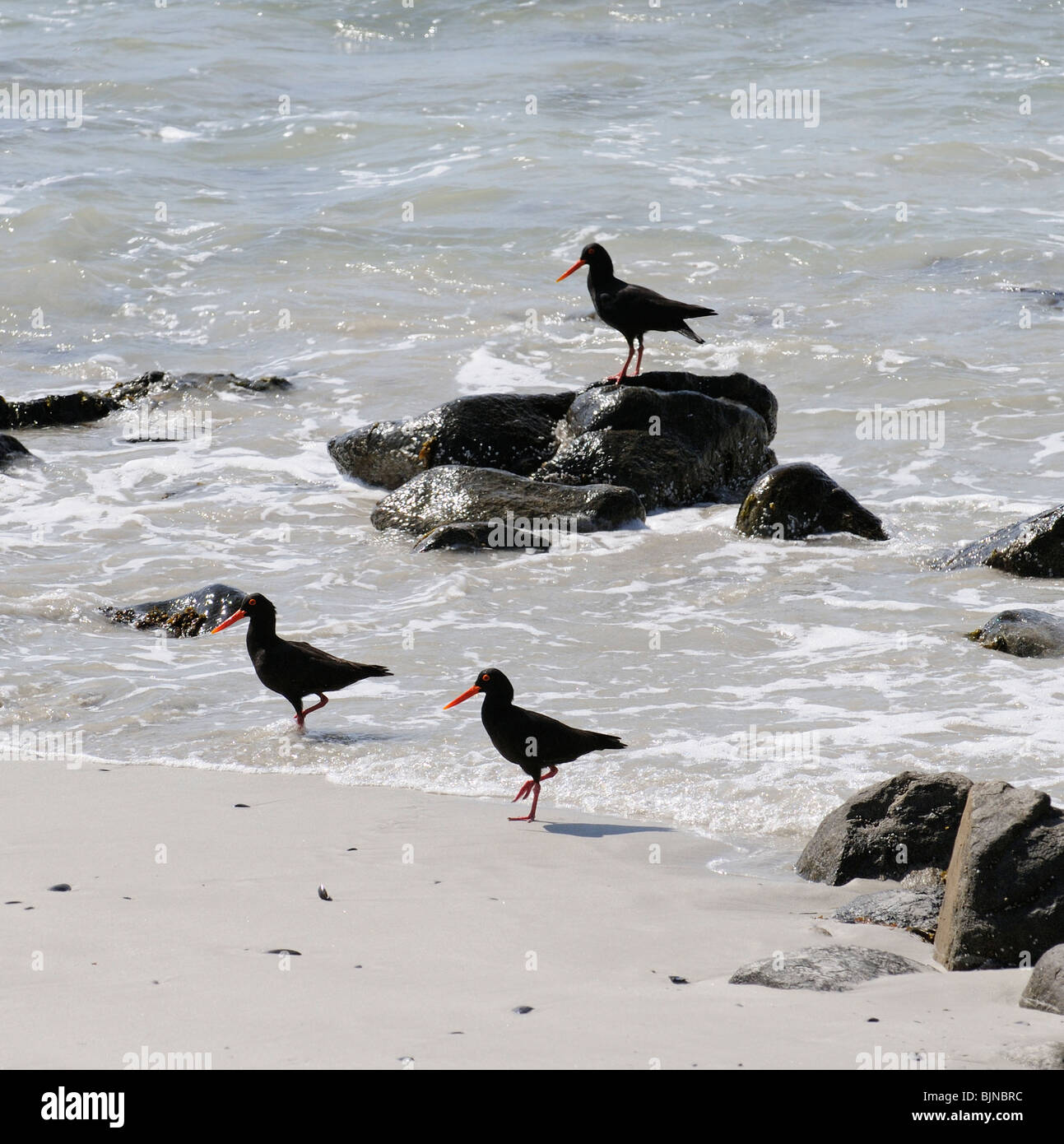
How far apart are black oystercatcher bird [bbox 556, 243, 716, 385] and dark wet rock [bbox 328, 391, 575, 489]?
817 mm

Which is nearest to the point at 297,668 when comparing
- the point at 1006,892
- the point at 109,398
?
the point at 1006,892

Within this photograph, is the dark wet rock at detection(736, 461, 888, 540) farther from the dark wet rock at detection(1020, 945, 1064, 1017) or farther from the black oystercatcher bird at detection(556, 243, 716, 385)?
the dark wet rock at detection(1020, 945, 1064, 1017)

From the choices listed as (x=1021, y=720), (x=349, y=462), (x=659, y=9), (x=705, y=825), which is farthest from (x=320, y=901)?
(x=659, y=9)

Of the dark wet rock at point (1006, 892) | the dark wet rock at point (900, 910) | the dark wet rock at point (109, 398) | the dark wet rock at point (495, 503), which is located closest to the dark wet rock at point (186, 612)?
the dark wet rock at point (495, 503)

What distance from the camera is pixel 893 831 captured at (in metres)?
4.99

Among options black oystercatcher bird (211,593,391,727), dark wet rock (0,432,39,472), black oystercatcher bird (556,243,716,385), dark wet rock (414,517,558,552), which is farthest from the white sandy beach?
dark wet rock (0,432,39,472)

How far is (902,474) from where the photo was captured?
1178 cm

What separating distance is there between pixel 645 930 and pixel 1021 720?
2998mm

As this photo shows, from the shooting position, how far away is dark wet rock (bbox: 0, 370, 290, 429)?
13.3 metres

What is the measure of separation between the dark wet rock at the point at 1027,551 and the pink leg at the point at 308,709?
461 centimetres

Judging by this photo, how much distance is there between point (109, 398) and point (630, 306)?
5.79 meters

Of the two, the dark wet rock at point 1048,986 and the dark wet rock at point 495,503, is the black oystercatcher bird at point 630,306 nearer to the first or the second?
the dark wet rock at point 495,503

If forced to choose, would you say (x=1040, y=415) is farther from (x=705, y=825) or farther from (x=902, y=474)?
(x=705, y=825)

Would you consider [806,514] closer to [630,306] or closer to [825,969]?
[630,306]
